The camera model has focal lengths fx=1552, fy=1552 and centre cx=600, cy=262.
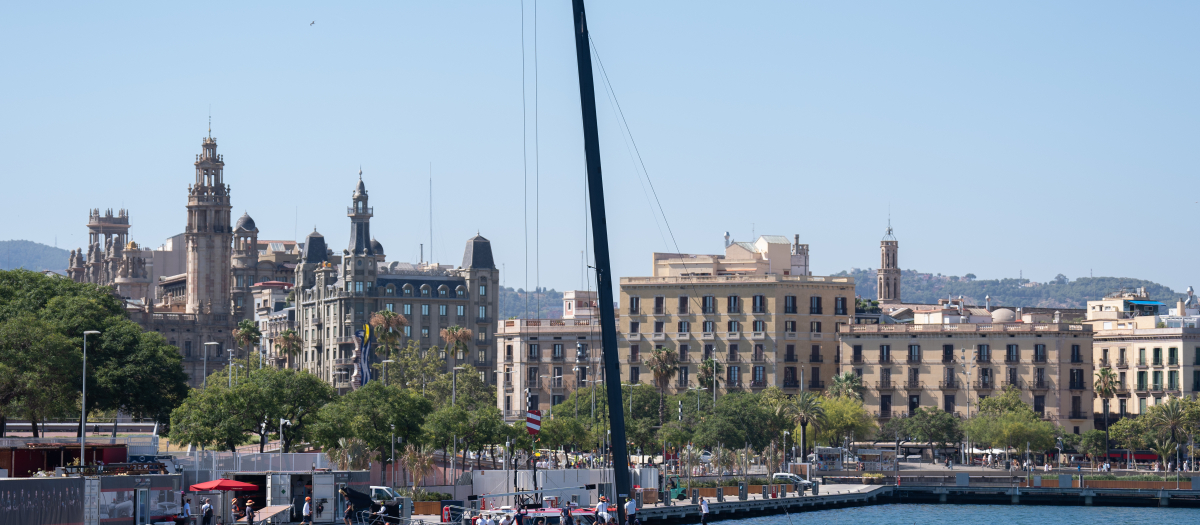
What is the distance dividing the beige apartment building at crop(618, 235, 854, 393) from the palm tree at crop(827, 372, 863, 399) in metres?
5.23

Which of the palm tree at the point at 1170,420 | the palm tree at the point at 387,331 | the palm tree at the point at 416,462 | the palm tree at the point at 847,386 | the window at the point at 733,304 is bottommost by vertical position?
the palm tree at the point at 416,462

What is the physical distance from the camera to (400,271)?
627 feet

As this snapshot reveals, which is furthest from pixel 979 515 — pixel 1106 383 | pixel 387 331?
pixel 387 331

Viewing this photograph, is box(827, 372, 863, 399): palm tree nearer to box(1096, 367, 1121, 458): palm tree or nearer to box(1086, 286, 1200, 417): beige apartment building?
box(1096, 367, 1121, 458): palm tree

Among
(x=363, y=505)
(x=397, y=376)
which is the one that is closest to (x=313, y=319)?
(x=397, y=376)

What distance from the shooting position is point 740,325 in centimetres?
14800

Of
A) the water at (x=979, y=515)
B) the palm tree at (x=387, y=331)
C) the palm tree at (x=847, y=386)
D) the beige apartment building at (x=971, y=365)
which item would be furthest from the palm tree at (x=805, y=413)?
the palm tree at (x=387, y=331)

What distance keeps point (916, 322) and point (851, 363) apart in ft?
31.6

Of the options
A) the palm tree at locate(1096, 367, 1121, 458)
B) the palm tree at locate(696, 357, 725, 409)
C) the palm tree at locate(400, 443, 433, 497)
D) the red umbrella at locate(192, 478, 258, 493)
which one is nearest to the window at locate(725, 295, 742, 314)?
the palm tree at locate(696, 357, 725, 409)

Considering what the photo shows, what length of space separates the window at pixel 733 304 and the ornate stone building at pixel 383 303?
4118cm

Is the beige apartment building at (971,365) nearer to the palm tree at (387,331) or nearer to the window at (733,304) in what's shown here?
the window at (733,304)

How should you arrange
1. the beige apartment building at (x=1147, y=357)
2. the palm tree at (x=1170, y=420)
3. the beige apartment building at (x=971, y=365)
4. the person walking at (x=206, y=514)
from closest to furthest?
the person walking at (x=206, y=514)
the palm tree at (x=1170, y=420)
the beige apartment building at (x=971, y=365)
the beige apartment building at (x=1147, y=357)

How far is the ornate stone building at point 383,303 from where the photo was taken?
182m

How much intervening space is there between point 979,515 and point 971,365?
143 feet
